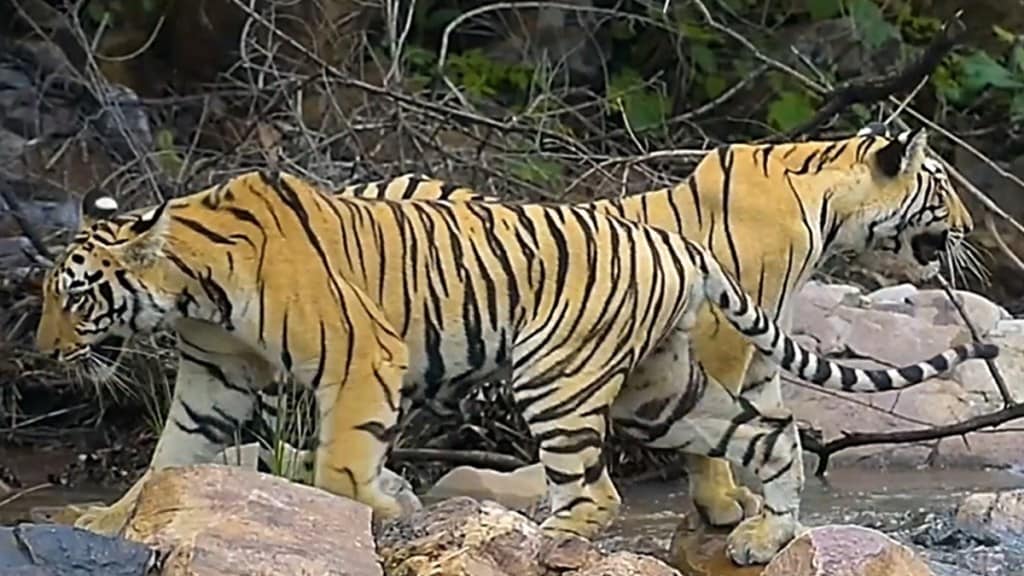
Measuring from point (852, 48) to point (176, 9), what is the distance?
3.56 metres

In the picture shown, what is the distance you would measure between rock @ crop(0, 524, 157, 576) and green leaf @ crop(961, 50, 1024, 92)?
6299 mm

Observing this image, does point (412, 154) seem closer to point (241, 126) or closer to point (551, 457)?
point (241, 126)

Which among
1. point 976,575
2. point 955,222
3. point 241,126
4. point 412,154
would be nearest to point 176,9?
point 241,126

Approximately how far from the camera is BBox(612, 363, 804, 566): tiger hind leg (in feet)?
15.8

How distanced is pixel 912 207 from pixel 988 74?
3690 mm

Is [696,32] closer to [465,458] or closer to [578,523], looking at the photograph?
[465,458]

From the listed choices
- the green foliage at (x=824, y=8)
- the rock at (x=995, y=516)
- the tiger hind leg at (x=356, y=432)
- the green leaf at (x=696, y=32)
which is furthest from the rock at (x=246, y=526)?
the green foliage at (x=824, y=8)

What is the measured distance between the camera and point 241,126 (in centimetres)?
775

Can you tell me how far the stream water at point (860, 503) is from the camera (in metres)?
4.66

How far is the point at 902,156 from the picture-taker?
5.39 meters

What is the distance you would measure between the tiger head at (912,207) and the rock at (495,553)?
6.38 ft

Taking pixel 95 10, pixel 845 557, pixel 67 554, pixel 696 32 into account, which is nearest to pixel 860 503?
pixel 845 557

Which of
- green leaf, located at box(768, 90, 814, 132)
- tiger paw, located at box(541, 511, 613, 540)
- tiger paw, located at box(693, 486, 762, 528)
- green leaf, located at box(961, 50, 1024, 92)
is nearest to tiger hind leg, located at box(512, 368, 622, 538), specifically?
tiger paw, located at box(541, 511, 613, 540)

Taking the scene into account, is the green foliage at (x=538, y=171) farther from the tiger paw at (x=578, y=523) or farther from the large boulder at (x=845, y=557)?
the large boulder at (x=845, y=557)
